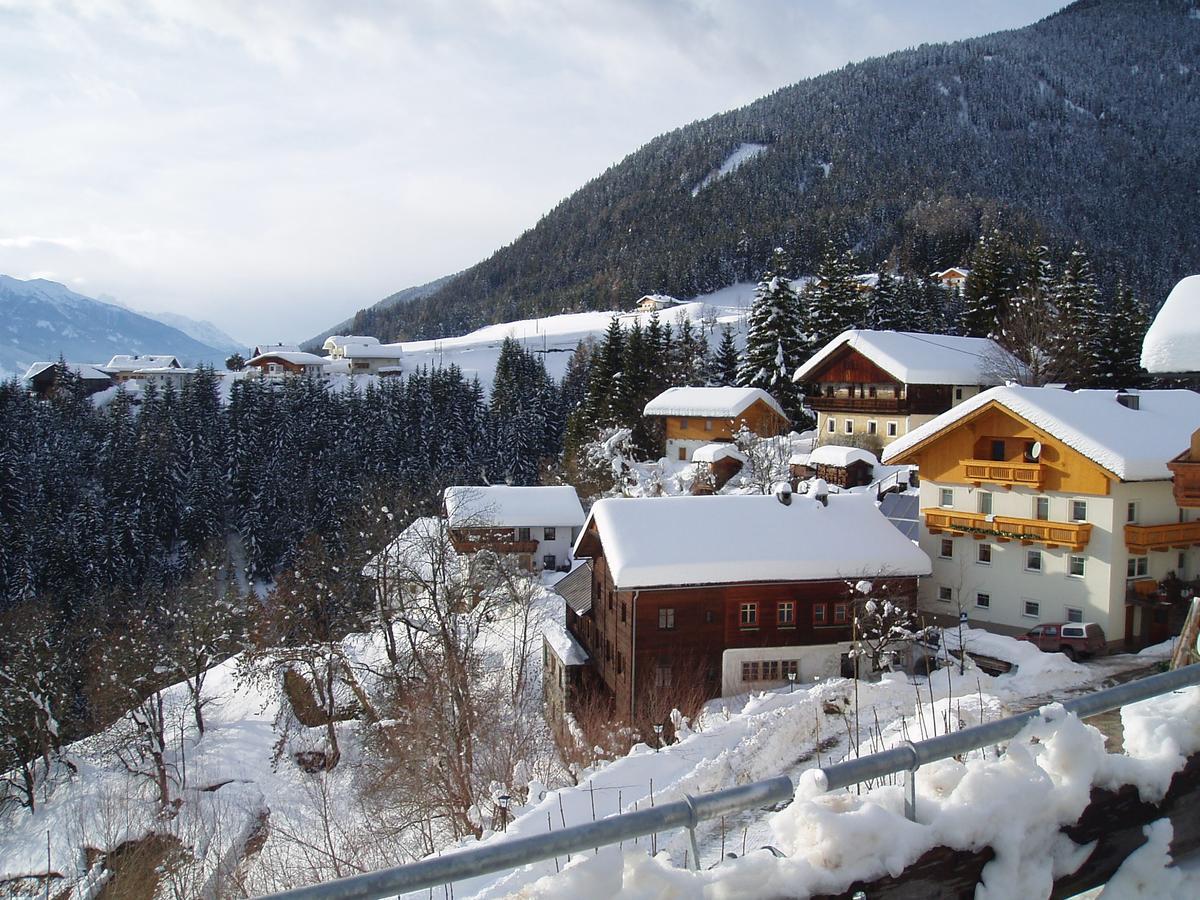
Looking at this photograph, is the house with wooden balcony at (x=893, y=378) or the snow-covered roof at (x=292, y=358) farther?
the snow-covered roof at (x=292, y=358)

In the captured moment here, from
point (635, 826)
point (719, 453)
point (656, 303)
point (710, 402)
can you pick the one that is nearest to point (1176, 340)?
→ point (635, 826)

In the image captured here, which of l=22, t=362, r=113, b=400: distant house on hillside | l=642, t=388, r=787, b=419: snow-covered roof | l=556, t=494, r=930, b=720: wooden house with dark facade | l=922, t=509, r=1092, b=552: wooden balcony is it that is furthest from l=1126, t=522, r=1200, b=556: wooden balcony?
l=22, t=362, r=113, b=400: distant house on hillside

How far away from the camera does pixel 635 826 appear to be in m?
2.98

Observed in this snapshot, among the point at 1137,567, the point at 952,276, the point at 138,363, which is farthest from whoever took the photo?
the point at 138,363

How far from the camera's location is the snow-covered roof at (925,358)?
1707 inches

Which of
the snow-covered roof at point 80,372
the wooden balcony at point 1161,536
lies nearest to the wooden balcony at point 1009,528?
the wooden balcony at point 1161,536

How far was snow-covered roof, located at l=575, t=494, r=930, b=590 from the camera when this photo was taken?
82.9ft

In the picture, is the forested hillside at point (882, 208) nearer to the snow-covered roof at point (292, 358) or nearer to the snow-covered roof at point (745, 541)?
the snow-covered roof at point (292, 358)

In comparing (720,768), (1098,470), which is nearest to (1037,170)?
(1098,470)

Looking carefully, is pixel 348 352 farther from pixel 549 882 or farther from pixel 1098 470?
pixel 549 882

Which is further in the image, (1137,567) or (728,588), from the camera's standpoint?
(728,588)

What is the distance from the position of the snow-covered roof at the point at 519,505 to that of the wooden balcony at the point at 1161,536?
28.5 m

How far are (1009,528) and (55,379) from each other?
10626cm

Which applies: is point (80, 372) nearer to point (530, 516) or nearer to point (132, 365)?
point (132, 365)
